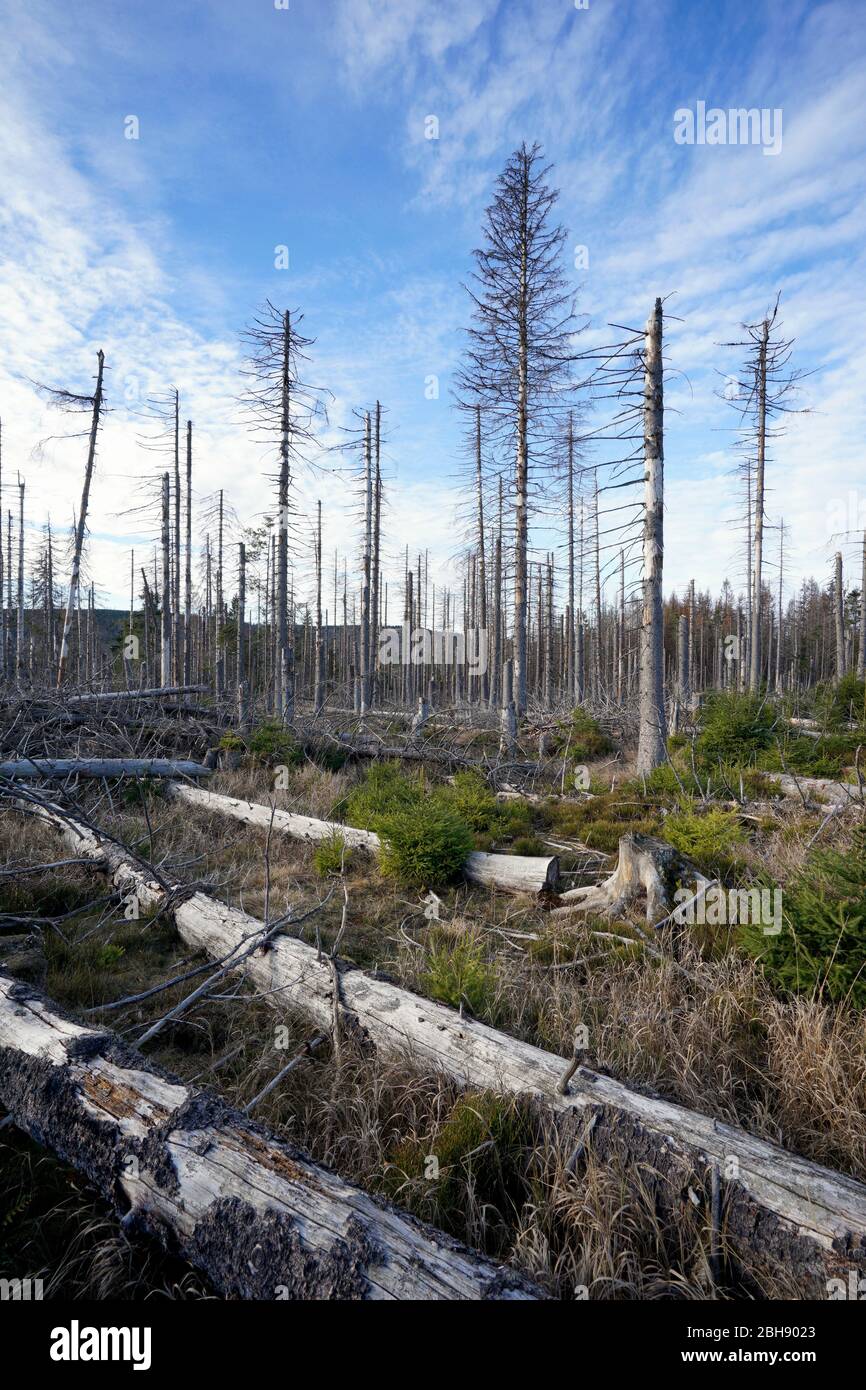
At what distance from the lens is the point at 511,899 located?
6.29 metres

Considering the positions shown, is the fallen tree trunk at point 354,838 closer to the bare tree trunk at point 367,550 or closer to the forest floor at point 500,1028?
the forest floor at point 500,1028

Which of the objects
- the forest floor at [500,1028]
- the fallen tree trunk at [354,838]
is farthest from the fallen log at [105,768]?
the forest floor at [500,1028]

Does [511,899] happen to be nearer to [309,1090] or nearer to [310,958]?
[310,958]

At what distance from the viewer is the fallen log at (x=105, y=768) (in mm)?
8484

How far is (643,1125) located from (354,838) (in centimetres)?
508

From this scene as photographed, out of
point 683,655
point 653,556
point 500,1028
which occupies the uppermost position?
point 653,556

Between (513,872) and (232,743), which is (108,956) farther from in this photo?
(232,743)

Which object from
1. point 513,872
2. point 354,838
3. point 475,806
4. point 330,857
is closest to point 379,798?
point 354,838

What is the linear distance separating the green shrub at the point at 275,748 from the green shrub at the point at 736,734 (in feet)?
23.1

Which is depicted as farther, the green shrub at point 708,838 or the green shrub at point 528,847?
the green shrub at point 528,847

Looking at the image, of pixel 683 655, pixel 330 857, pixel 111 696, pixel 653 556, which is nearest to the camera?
pixel 330 857

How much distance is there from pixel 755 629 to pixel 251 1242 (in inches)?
870

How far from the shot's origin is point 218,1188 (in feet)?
7.45
